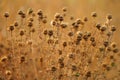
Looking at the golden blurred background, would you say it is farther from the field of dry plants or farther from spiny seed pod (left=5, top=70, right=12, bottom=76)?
spiny seed pod (left=5, top=70, right=12, bottom=76)

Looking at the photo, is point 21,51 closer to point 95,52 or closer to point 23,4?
point 95,52

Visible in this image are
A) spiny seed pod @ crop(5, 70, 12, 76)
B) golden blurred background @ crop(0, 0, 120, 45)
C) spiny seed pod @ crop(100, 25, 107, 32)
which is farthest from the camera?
golden blurred background @ crop(0, 0, 120, 45)

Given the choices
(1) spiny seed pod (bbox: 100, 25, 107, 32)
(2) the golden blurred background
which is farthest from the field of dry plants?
(2) the golden blurred background

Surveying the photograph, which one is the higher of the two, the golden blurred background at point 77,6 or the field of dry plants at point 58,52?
the golden blurred background at point 77,6

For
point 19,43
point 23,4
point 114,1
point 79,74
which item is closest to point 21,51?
point 19,43

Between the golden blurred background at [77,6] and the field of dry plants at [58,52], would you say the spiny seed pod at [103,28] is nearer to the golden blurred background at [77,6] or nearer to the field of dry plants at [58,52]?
the field of dry plants at [58,52]

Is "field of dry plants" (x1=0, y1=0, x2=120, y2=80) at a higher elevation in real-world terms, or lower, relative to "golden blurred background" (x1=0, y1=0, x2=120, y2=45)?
A: lower

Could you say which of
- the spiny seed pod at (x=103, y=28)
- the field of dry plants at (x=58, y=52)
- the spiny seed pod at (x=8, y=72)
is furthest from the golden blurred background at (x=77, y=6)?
the spiny seed pod at (x=8, y=72)

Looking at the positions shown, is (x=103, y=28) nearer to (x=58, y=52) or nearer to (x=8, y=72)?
(x=58, y=52)

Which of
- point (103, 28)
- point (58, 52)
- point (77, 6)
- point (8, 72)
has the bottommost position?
point (8, 72)

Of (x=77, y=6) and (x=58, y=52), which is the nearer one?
(x=58, y=52)

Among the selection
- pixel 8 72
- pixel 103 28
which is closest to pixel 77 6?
pixel 103 28
